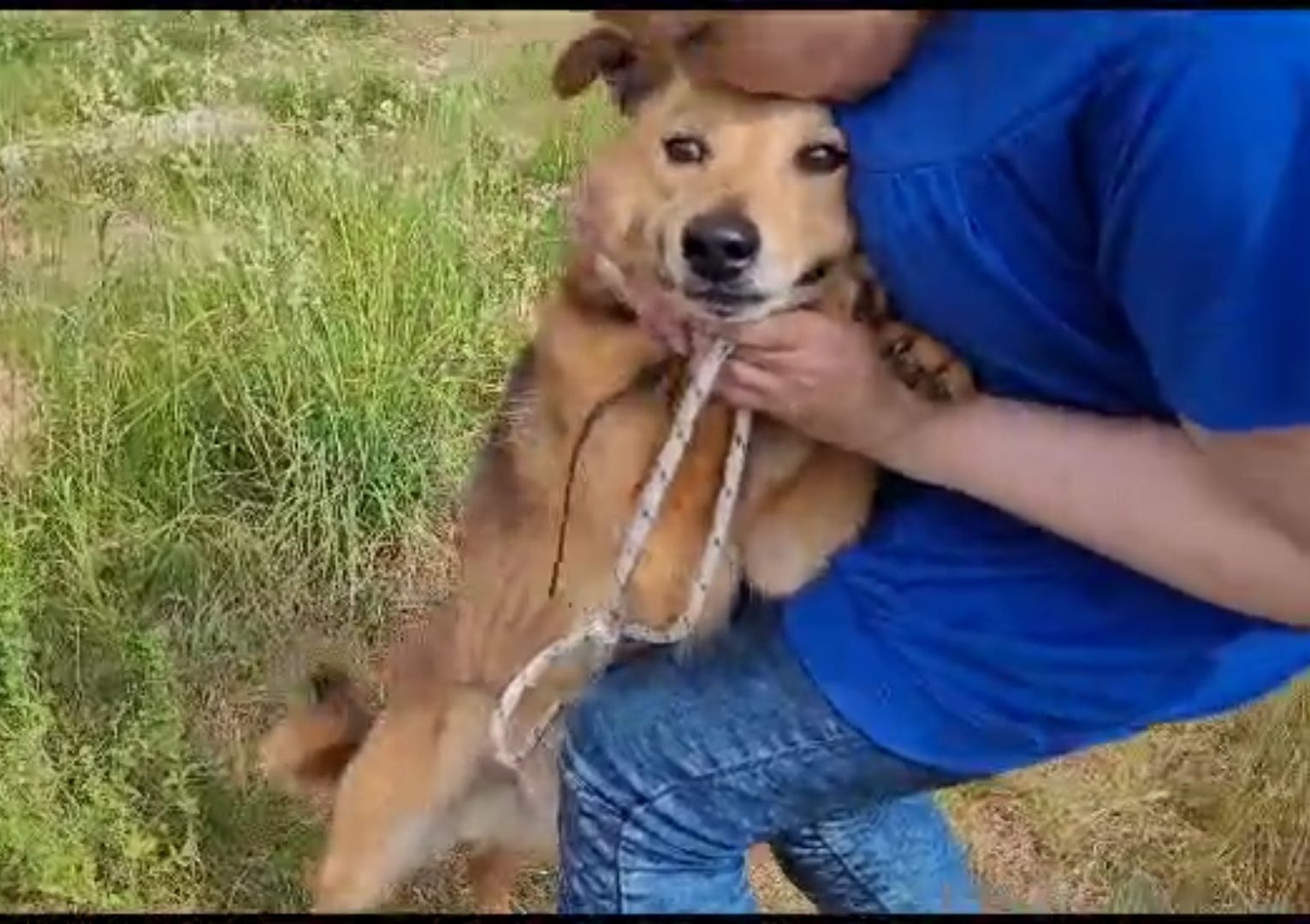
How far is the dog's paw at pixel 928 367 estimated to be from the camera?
136 centimetres

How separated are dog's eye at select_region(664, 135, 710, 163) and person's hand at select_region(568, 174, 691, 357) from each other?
0.09 meters

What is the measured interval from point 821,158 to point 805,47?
0.16 meters

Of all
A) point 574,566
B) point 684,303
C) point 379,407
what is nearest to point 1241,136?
point 684,303

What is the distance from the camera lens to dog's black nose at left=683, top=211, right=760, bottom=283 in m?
1.50

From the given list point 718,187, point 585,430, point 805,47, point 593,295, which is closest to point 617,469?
point 585,430

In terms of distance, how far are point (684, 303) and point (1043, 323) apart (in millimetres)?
353

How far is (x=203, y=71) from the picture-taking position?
2.62 m

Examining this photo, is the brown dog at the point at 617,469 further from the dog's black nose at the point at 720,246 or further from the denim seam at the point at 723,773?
the denim seam at the point at 723,773

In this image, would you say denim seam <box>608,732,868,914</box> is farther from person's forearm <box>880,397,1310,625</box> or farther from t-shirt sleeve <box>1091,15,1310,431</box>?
t-shirt sleeve <box>1091,15,1310,431</box>

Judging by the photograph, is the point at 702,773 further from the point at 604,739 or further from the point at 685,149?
the point at 685,149

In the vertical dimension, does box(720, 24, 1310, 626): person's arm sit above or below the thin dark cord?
above

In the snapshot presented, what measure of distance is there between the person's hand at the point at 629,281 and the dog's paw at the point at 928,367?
0.20 meters

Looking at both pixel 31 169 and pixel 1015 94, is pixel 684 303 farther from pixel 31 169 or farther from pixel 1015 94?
pixel 31 169

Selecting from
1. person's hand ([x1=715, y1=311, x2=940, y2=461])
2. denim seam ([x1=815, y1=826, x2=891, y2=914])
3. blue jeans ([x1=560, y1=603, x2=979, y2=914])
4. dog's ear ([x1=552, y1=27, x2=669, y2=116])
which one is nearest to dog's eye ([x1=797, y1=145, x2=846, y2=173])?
person's hand ([x1=715, y1=311, x2=940, y2=461])
